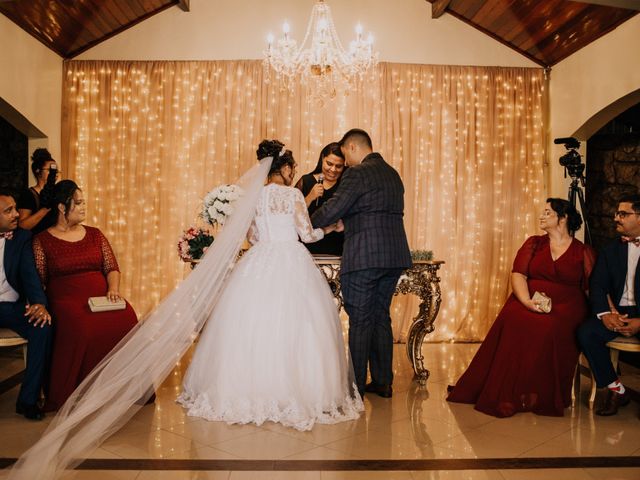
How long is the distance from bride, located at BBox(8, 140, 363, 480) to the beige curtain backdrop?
2701 mm

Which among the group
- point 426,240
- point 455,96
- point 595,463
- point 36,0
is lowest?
point 595,463

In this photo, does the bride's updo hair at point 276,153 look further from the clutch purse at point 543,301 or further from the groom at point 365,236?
the clutch purse at point 543,301

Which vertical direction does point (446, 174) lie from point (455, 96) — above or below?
below

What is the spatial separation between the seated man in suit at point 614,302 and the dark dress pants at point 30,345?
11.4 feet

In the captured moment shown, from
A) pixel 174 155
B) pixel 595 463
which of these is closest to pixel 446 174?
pixel 174 155

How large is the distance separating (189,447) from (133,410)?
0.42m

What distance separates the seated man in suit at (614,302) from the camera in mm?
4176

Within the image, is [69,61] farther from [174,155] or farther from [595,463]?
[595,463]

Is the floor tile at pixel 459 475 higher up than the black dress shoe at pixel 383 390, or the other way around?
the black dress shoe at pixel 383 390

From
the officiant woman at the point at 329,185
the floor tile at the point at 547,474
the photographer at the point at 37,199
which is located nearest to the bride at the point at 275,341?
the officiant woman at the point at 329,185

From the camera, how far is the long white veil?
3041 mm

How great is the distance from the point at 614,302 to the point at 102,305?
11.3 feet

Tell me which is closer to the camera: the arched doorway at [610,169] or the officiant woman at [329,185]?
the officiant woman at [329,185]

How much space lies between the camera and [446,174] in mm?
6859
